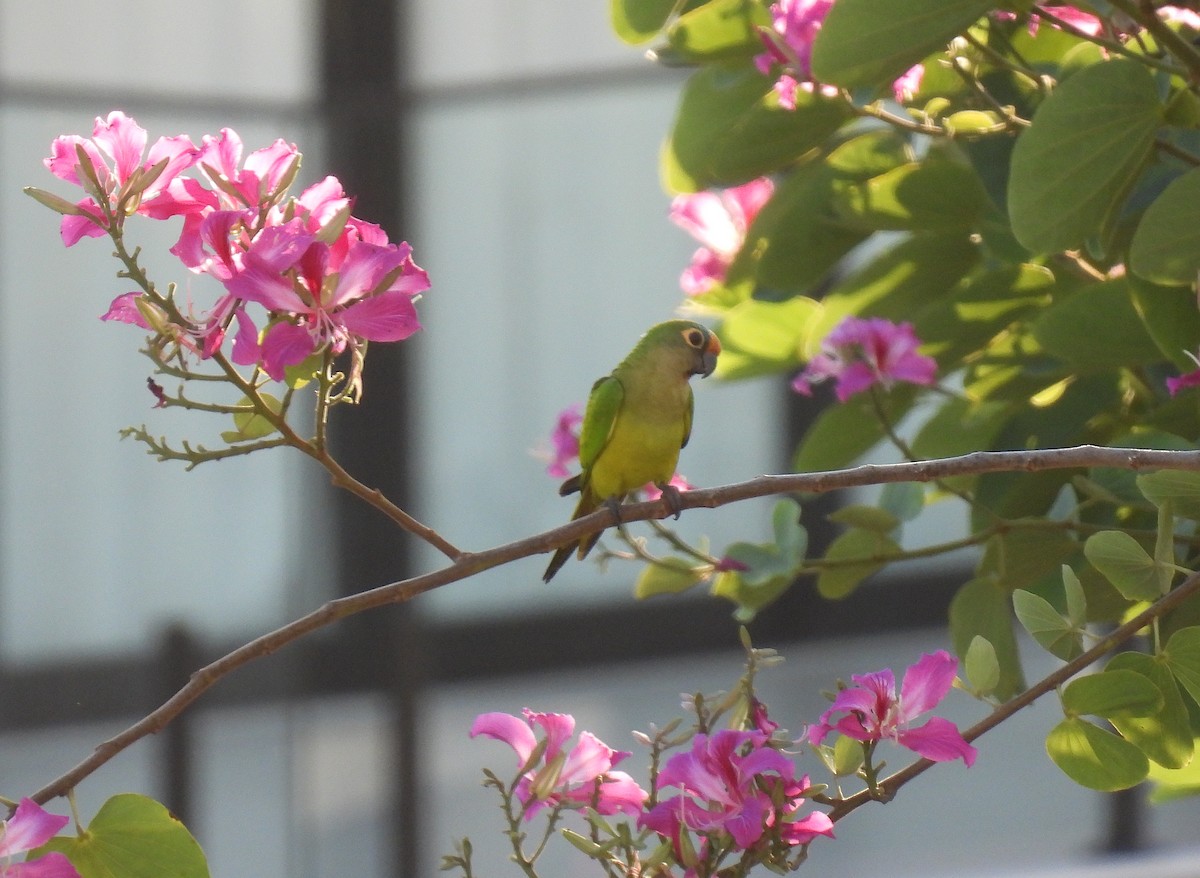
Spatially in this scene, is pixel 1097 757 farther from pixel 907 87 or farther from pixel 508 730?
pixel 907 87

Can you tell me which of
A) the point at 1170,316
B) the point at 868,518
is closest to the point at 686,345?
the point at 868,518

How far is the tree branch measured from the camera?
0.41 meters

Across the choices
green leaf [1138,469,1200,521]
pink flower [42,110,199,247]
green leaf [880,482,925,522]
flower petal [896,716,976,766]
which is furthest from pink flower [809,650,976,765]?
pink flower [42,110,199,247]

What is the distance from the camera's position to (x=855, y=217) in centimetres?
68

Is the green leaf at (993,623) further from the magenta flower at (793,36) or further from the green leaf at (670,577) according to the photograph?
the magenta flower at (793,36)

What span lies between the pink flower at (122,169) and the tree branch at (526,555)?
158 mm

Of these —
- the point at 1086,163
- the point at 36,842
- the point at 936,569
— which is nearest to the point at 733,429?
the point at 936,569

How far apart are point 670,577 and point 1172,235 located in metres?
0.33

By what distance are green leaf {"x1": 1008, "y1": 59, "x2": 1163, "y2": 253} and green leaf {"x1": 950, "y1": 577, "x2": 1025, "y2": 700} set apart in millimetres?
193

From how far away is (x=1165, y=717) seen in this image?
47 centimetres

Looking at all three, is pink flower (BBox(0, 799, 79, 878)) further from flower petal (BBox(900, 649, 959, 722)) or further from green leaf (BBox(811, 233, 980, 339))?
green leaf (BBox(811, 233, 980, 339))

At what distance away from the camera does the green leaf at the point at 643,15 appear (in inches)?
25.9

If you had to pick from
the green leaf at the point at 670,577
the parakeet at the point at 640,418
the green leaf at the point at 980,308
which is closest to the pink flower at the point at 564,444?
the parakeet at the point at 640,418

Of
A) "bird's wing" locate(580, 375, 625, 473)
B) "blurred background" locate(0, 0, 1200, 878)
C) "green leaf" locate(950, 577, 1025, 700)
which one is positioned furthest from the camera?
"blurred background" locate(0, 0, 1200, 878)
